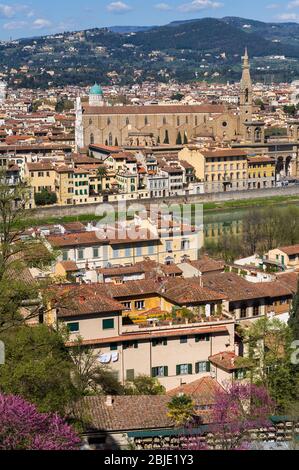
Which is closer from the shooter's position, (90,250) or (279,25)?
(90,250)

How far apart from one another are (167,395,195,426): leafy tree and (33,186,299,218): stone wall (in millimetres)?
12190

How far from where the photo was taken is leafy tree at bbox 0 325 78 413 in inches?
144

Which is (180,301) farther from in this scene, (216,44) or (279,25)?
(279,25)

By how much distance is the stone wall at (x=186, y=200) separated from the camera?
18.7m

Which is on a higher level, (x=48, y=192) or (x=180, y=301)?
(x=180, y=301)

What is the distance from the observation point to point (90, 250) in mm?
10211

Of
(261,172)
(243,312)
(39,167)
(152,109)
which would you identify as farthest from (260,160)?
(243,312)

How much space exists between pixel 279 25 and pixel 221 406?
128434 millimetres

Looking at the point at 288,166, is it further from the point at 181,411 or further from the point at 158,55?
the point at 158,55

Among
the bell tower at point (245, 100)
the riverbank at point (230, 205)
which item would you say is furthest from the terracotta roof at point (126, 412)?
the bell tower at point (245, 100)

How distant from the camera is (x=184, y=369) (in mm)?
6141

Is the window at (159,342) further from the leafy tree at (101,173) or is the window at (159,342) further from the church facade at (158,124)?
the church facade at (158,124)
